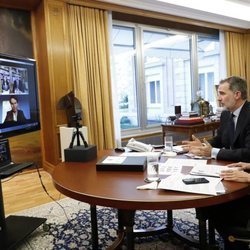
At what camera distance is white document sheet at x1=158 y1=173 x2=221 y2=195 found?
1160mm

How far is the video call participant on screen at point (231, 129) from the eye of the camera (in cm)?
170

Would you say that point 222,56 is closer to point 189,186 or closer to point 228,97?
point 228,97

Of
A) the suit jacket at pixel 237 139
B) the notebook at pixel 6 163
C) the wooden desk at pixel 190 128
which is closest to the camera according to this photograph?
the suit jacket at pixel 237 139

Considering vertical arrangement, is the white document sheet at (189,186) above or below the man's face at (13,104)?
below

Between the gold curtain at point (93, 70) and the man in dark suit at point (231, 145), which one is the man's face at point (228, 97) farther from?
the gold curtain at point (93, 70)

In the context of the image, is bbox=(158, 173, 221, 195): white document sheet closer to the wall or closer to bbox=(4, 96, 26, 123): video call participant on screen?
bbox=(4, 96, 26, 123): video call participant on screen

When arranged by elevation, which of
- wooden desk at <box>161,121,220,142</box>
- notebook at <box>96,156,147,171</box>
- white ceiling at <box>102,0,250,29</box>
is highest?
white ceiling at <box>102,0,250,29</box>

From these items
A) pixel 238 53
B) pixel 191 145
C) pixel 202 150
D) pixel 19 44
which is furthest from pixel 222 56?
pixel 202 150

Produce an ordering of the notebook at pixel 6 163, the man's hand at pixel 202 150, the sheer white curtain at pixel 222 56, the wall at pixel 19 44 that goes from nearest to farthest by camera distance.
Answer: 1. the man's hand at pixel 202 150
2. the notebook at pixel 6 163
3. the wall at pixel 19 44
4. the sheer white curtain at pixel 222 56

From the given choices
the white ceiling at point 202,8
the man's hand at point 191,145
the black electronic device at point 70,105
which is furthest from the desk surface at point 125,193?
the white ceiling at point 202,8

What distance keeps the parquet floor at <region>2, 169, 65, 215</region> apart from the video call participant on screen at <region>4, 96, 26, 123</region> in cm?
114

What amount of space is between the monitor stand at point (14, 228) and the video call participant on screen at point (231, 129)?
4.28ft

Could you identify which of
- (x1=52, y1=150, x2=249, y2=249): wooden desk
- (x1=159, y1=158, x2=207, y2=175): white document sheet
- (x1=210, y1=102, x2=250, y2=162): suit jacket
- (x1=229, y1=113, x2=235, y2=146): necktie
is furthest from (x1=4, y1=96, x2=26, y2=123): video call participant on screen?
(x1=229, y1=113, x2=235, y2=146): necktie

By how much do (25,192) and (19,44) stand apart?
2.10 meters
